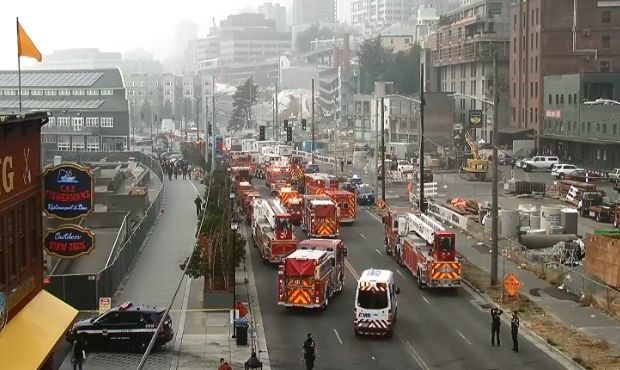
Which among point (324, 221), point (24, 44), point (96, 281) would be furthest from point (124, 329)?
point (324, 221)

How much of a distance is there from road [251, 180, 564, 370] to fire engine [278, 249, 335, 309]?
23.8 inches

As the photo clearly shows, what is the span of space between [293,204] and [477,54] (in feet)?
235

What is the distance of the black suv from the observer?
1238 inches

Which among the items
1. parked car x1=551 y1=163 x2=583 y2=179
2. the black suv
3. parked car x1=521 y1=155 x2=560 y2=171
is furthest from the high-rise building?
the black suv

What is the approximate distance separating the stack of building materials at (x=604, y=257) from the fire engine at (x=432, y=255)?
18.0ft

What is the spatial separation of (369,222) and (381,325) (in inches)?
1312

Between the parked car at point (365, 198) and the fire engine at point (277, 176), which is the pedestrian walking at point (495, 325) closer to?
the parked car at point (365, 198)

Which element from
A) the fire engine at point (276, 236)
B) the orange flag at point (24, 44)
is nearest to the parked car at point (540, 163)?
the fire engine at point (276, 236)

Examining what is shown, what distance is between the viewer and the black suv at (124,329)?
103ft

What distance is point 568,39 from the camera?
108m

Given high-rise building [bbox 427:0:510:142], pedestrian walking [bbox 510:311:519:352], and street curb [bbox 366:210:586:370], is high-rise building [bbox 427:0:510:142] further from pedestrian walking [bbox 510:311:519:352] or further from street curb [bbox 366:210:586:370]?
pedestrian walking [bbox 510:311:519:352]

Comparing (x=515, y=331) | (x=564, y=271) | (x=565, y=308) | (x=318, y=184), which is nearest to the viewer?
(x=515, y=331)

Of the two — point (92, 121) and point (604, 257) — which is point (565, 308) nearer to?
point (604, 257)

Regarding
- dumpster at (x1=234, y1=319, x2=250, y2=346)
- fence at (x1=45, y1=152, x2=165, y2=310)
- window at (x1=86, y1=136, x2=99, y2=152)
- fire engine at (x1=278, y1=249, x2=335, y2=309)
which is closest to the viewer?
dumpster at (x1=234, y1=319, x2=250, y2=346)
